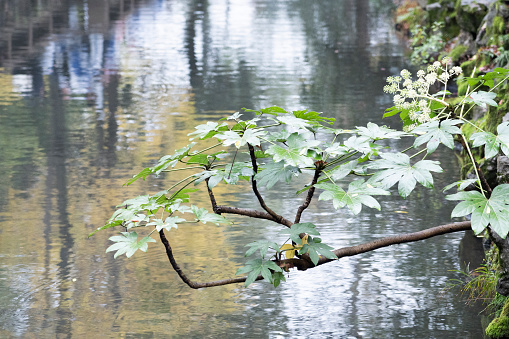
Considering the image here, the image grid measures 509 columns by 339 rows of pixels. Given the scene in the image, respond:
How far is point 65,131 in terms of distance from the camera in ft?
32.3

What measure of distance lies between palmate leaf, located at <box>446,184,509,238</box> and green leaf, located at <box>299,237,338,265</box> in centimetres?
52

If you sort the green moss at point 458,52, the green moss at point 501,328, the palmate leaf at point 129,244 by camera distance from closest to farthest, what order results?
the palmate leaf at point 129,244 < the green moss at point 501,328 < the green moss at point 458,52

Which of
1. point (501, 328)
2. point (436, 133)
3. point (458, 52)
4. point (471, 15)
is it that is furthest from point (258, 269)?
point (458, 52)

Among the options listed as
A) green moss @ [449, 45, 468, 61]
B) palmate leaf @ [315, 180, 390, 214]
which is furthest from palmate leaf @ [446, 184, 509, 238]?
green moss @ [449, 45, 468, 61]

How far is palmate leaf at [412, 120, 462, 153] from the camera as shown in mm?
2559

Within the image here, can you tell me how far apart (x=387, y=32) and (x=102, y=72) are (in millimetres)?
8996

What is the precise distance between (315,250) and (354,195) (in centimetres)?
36

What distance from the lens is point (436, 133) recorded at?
2.61 m

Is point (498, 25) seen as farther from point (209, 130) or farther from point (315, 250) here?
point (209, 130)

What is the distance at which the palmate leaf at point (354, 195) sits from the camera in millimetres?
2455

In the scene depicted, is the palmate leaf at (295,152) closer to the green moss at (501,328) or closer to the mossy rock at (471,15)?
the green moss at (501,328)

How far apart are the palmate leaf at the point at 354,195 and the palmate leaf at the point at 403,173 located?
4 centimetres

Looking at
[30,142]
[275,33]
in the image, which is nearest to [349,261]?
[30,142]

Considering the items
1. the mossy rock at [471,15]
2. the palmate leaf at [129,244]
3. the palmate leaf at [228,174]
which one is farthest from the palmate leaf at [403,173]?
the mossy rock at [471,15]
